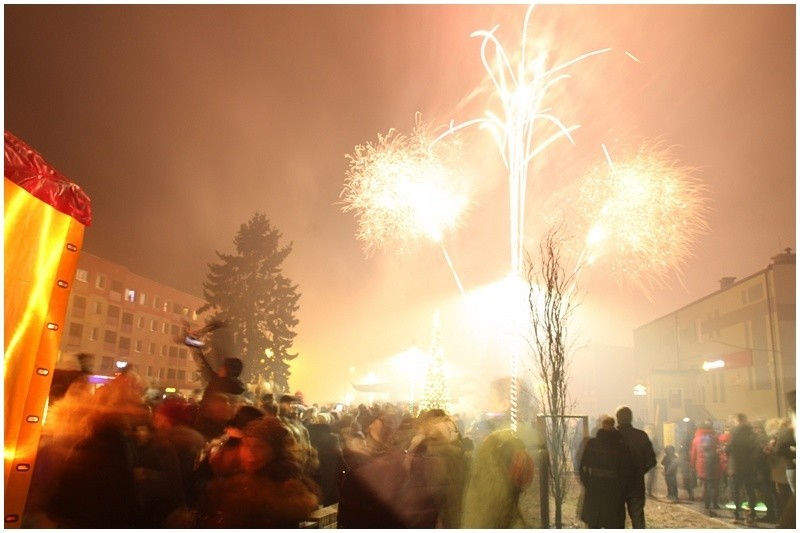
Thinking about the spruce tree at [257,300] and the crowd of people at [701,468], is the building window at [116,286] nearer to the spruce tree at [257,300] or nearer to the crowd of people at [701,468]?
the spruce tree at [257,300]

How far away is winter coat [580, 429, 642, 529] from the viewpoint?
757 cm

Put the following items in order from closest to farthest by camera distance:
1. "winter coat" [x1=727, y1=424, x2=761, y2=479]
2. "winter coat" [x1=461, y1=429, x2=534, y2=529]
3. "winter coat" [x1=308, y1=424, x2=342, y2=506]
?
1. "winter coat" [x1=461, y1=429, x2=534, y2=529]
2. "winter coat" [x1=308, y1=424, x2=342, y2=506]
3. "winter coat" [x1=727, y1=424, x2=761, y2=479]

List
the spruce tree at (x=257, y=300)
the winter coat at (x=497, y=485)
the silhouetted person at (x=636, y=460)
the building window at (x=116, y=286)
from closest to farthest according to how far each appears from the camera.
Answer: the winter coat at (x=497, y=485) → the silhouetted person at (x=636, y=460) → the spruce tree at (x=257, y=300) → the building window at (x=116, y=286)

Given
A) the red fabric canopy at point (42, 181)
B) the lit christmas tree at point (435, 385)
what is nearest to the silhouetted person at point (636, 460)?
the red fabric canopy at point (42, 181)

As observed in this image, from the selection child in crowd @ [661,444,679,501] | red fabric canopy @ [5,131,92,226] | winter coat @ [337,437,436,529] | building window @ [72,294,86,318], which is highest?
building window @ [72,294,86,318]

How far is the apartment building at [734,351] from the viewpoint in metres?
33.0

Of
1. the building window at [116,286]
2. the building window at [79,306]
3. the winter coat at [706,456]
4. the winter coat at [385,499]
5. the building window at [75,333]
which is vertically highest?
the building window at [116,286]

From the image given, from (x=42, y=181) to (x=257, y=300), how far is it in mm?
48457

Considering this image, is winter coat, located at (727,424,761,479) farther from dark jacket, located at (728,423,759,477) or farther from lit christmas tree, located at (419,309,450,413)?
lit christmas tree, located at (419,309,450,413)

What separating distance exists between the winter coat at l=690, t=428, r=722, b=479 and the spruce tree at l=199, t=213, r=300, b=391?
126 feet

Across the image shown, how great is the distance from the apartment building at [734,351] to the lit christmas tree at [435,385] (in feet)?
40.2

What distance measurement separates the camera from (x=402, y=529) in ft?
16.8

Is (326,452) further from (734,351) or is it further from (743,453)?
(734,351)

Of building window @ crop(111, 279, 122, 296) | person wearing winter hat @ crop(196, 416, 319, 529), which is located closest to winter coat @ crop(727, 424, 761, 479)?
person wearing winter hat @ crop(196, 416, 319, 529)
